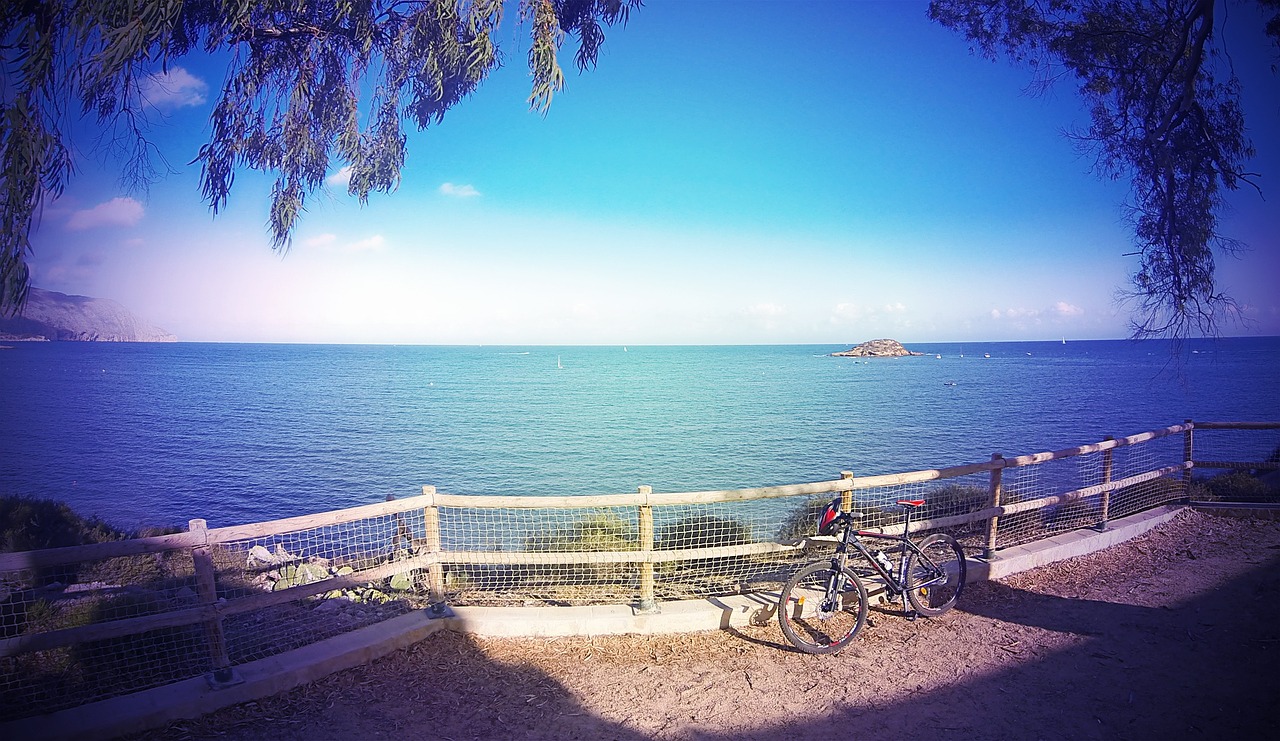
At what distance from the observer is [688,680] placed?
478 cm

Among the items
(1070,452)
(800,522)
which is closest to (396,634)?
(1070,452)

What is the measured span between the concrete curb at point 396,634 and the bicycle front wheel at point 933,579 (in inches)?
15.0

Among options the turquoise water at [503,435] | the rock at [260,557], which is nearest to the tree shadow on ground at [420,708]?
the turquoise water at [503,435]

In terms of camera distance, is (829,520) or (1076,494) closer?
(829,520)

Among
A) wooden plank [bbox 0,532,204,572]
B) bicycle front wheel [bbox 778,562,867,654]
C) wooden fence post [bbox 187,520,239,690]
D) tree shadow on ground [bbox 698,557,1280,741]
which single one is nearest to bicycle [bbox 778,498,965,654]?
bicycle front wheel [bbox 778,562,867,654]

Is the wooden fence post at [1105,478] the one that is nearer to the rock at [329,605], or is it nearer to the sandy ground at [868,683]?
A: the sandy ground at [868,683]

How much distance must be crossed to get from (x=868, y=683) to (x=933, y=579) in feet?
5.09

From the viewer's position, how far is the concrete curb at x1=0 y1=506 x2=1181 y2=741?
3.93 metres

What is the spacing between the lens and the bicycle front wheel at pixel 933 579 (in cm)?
574

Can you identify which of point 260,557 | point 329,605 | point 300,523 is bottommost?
point 260,557

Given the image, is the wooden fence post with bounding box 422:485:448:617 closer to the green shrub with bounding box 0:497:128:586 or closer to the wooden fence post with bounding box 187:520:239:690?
the wooden fence post with bounding box 187:520:239:690

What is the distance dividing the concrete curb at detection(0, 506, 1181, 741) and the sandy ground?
0.32 feet

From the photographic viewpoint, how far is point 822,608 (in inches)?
218

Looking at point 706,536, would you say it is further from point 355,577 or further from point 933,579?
point 355,577
